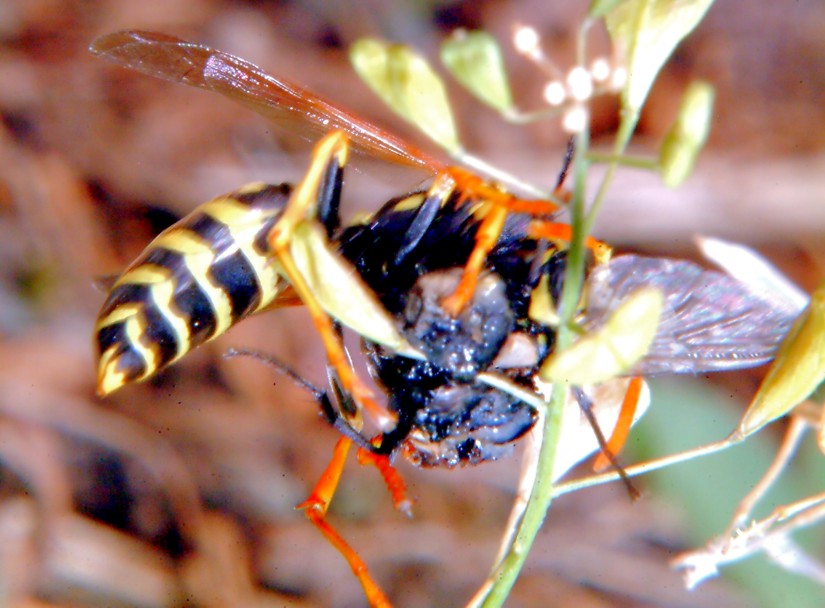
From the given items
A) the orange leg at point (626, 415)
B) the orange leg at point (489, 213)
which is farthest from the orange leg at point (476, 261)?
the orange leg at point (626, 415)

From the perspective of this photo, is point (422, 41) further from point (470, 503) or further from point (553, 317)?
point (553, 317)


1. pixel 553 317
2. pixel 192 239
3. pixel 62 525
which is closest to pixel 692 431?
pixel 553 317

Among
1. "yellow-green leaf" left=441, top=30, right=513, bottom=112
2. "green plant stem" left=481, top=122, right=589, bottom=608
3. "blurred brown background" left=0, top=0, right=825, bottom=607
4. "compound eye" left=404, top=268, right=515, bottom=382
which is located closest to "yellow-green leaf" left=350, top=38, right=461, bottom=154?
"yellow-green leaf" left=441, top=30, right=513, bottom=112

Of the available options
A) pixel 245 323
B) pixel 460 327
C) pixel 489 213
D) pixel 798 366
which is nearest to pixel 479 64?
pixel 489 213

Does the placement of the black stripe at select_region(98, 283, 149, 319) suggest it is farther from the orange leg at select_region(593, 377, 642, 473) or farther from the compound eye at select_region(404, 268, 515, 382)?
the orange leg at select_region(593, 377, 642, 473)

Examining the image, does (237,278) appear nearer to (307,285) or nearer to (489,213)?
(307,285)
